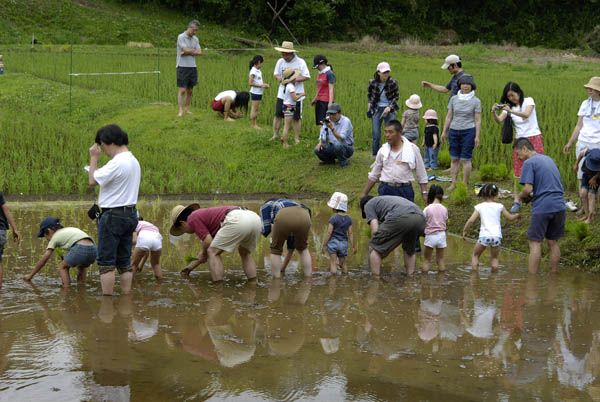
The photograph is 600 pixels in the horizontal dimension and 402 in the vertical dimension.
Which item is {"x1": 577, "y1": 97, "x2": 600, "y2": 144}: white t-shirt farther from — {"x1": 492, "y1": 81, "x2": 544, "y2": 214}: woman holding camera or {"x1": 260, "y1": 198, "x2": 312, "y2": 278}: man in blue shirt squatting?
{"x1": 260, "y1": 198, "x2": 312, "y2": 278}: man in blue shirt squatting

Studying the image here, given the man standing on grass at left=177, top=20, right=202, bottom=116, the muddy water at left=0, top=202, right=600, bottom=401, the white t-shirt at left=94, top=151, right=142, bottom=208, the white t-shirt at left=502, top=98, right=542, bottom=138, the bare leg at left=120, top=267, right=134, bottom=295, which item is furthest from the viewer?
the man standing on grass at left=177, top=20, right=202, bottom=116

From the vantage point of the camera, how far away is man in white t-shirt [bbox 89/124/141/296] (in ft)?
22.1

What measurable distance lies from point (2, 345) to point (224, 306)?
1923 mm

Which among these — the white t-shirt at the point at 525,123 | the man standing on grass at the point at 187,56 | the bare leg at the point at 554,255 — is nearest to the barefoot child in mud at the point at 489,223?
the bare leg at the point at 554,255

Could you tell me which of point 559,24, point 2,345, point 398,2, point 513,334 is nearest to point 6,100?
point 2,345

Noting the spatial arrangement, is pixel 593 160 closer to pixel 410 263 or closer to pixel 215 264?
pixel 410 263

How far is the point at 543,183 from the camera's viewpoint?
7844mm

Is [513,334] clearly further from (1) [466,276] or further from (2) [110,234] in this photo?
(2) [110,234]

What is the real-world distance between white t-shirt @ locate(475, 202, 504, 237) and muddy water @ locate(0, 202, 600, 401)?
431 millimetres

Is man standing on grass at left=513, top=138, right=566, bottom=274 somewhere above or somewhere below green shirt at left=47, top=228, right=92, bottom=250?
above

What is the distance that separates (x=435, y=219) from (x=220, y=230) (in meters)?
2.35

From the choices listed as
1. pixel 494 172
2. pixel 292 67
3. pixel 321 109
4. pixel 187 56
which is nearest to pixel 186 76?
pixel 187 56

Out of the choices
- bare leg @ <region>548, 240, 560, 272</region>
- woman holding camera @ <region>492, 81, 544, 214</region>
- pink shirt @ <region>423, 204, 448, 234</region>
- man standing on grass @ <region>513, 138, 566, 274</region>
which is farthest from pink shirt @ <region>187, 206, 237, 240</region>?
woman holding camera @ <region>492, 81, 544, 214</region>

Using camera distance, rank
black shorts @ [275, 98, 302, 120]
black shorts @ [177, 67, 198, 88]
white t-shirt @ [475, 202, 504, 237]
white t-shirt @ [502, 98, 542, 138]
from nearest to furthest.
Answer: white t-shirt @ [475, 202, 504, 237]
white t-shirt @ [502, 98, 542, 138]
black shorts @ [275, 98, 302, 120]
black shorts @ [177, 67, 198, 88]
